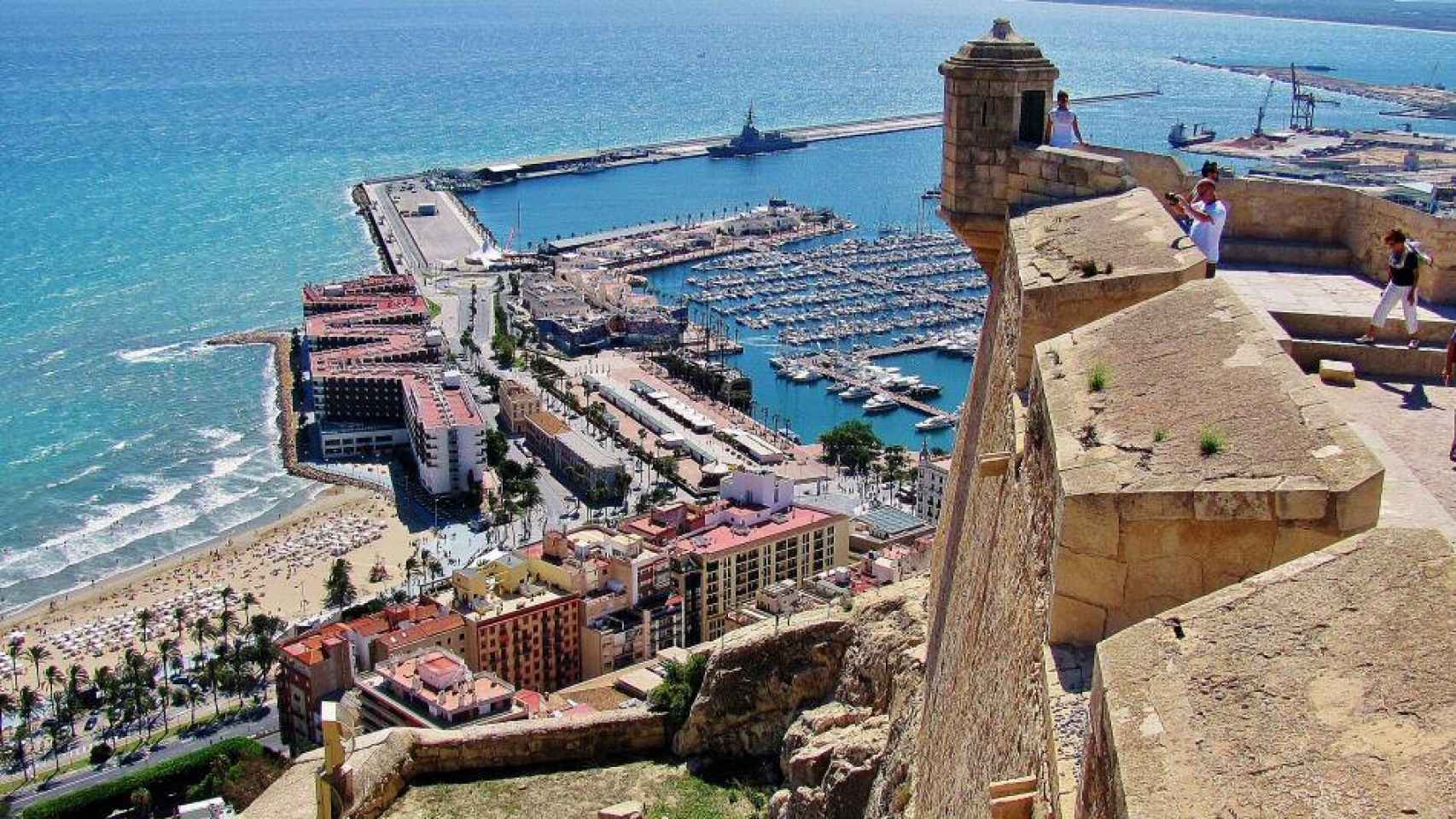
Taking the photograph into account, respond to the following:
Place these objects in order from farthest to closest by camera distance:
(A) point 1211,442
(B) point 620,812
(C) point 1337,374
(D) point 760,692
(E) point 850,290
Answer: (E) point 850,290 < (D) point 760,692 < (B) point 620,812 < (C) point 1337,374 < (A) point 1211,442

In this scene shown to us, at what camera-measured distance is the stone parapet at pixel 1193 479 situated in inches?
146

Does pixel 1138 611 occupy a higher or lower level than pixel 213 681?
higher

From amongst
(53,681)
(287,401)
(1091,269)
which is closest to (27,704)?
(53,681)

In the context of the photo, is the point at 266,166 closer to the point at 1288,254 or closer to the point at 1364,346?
the point at 1288,254

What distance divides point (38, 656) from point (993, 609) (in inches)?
1137

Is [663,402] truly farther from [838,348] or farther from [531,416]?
[838,348]

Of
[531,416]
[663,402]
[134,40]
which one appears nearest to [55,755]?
[531,416]

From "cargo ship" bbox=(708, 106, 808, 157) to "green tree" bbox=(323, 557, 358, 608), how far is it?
7193cm

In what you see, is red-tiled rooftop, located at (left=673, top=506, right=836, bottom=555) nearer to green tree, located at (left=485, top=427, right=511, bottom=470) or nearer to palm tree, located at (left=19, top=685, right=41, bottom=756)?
green tree, located at (left=485, top=427, right=511, bottom=470)

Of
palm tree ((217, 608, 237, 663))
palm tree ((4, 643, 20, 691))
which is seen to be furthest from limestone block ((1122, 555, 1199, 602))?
palm tree ((4, 643, 20, 691))

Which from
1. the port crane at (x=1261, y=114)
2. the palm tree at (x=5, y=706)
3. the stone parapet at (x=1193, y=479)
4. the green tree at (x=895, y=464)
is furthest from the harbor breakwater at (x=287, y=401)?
the port crane at (x=1261, y=114)

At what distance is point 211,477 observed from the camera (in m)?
41.4

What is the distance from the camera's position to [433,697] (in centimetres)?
2245

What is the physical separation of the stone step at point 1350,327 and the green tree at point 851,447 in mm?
36419
